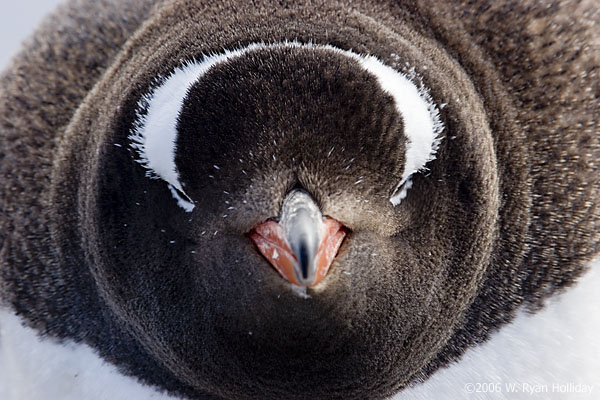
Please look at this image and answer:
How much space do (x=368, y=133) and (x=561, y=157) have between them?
105 centimetres

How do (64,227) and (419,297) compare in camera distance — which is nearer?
(419,297)

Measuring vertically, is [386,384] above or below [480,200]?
below

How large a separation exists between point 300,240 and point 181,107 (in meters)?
0.59

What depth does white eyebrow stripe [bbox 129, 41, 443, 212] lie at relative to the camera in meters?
2.74

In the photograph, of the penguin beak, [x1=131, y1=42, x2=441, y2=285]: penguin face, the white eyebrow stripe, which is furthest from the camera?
the white eyebrow stripe

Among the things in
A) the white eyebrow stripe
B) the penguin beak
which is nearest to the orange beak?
the penguin beak

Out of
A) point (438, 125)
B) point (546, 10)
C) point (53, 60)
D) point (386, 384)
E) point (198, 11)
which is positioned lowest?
point (386, 384)

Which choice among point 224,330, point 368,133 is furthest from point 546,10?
point 224,330

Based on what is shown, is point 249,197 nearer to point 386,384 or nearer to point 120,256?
point 120,256

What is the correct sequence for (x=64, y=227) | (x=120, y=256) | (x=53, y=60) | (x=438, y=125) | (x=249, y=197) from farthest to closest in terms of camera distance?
(x=53, y=60)
(x=64, y=227)
(x=120, y=256)
(x=438, y=125)
(x=249, y=197)

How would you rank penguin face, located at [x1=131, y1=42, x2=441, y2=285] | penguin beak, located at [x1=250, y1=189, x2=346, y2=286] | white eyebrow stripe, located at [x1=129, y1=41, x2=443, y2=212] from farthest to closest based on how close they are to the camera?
white eyebrow stripe, located at [x1=129, y1=41, x2=443, y2=212] → penguin face, located at [x1=131, y1=42, x2=441, y2=285] → penguin beak, located at [x1=250, y1=189, x2=346, y2=286]

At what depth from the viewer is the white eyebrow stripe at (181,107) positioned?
2.74 m

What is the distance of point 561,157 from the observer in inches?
134

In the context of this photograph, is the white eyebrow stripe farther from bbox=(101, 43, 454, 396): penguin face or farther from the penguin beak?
the penguin beak
